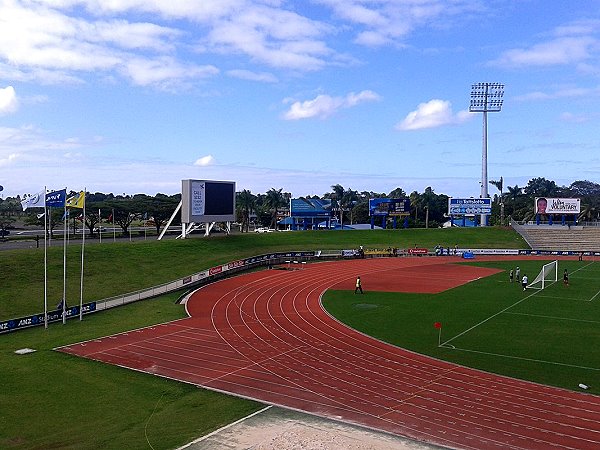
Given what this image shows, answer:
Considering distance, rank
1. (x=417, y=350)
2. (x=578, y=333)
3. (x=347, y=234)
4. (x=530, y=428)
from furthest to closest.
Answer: (x=347, y=234) → (x=578, y=333) → (x=417, y=350) → (x=530, y=428)

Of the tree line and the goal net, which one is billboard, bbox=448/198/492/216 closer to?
the tree line

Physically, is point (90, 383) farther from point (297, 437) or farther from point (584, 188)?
point (584, 188)

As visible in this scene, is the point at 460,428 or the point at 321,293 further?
the point at 321,293

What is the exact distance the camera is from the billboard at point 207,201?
194 ft

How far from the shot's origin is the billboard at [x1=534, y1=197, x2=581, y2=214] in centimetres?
8831

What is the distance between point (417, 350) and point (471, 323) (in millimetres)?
7162

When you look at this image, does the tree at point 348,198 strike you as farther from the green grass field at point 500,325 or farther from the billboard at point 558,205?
the green grass field at point 500,325

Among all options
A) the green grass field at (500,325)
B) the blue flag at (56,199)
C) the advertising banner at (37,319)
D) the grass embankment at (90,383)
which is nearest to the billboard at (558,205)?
the green grass field at (500,325)

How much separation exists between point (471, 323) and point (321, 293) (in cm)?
1435

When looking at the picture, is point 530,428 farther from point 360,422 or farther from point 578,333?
point 578,333

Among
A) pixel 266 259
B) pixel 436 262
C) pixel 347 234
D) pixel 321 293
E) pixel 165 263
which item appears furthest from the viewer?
pixel 347 234


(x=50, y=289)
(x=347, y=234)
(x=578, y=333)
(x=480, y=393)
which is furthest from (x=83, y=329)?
(x=347, y=234)

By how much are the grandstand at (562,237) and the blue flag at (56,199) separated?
235 feet

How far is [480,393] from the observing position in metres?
19.3
